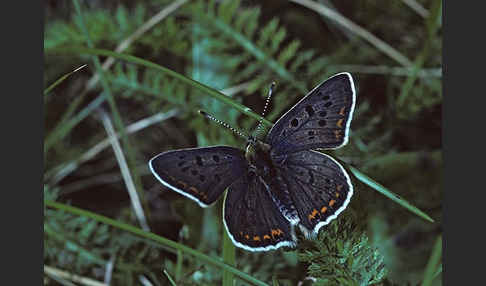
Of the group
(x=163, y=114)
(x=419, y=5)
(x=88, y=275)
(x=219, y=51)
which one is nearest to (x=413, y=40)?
(x=419, y=5)

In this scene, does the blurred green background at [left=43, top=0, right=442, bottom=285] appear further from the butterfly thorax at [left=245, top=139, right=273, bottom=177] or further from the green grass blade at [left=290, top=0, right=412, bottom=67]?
the butterfly thorax at [left=245, top=139, right=273, bottom=177]

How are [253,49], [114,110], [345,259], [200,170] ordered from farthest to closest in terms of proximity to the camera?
[253,49]
[114,110]
[200,170]
[345,259]

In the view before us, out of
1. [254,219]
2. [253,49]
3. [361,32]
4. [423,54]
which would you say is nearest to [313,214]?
[254,219]

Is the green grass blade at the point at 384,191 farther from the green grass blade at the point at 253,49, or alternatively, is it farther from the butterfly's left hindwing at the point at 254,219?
the green grass blade at the point at 253,49

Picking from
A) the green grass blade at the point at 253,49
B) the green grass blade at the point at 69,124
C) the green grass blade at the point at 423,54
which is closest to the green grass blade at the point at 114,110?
the green grass blade at the point at 69,124

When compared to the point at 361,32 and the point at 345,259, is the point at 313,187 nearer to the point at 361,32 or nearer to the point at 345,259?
the point at 345,259
